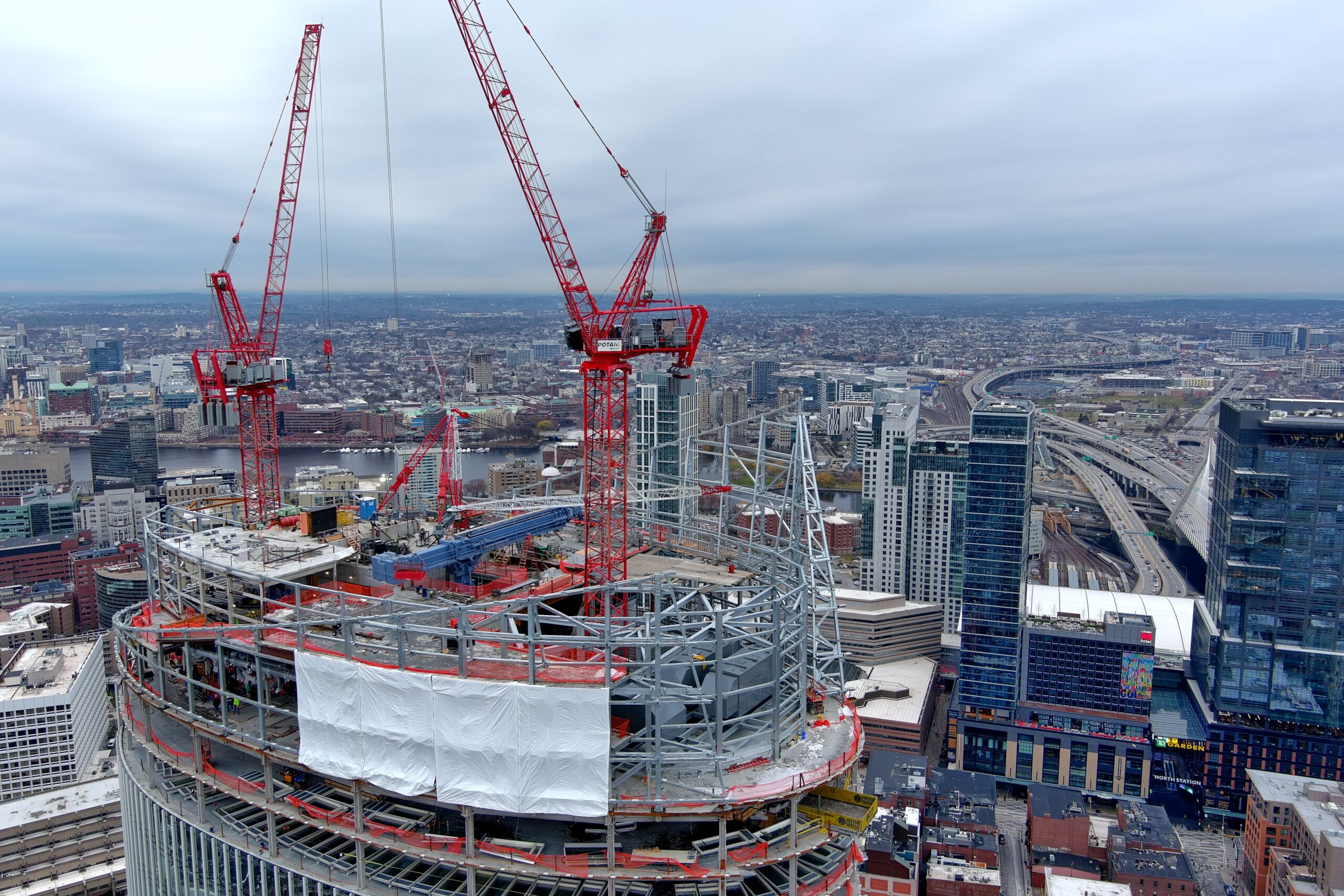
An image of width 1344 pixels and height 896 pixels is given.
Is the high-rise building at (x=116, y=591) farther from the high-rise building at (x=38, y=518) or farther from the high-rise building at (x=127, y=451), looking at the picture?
the high-rise building at (x=127, y=451)

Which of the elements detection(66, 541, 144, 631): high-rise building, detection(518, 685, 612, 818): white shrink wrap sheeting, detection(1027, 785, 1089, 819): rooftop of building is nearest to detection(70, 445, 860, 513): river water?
detection(66, 541, 144, 631): high-rise building

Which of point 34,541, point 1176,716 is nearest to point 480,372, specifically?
point 34,541

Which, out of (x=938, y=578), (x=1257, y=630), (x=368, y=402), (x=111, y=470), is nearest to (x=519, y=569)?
(x=1257, y=630)

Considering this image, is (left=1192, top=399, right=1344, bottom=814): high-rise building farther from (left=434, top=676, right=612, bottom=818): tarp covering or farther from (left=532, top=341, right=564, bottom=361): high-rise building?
(left=532, top=341, right=564, bottom=361): high-rise building

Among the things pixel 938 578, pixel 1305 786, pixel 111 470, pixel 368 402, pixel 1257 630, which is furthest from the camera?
pixel 368 402

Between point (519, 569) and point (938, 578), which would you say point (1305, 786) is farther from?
point (519, 569)

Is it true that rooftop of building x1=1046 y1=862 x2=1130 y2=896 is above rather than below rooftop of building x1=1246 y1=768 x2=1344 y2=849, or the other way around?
below
